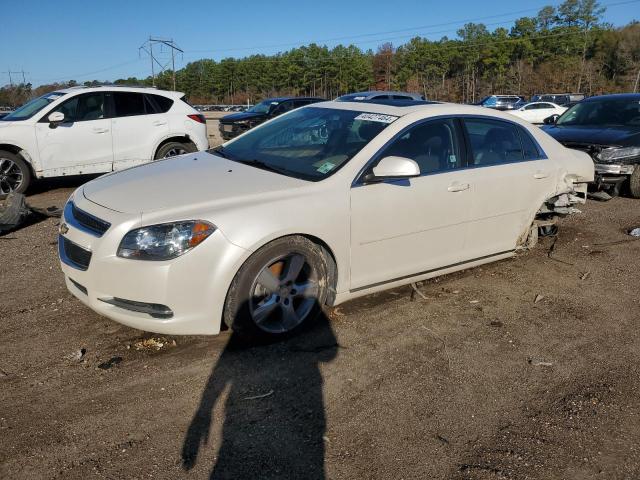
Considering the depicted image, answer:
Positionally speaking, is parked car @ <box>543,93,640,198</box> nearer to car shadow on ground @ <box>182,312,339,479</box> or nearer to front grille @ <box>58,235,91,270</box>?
car shadow on ground @ <box>182,312,339,479</box>

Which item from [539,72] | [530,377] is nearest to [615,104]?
[530,377]

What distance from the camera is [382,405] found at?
10.1 feet

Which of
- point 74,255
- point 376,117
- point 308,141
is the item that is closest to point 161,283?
point 74,255

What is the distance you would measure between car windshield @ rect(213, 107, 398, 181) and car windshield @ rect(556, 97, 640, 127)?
21.7 ft

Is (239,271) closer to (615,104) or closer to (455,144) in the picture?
(455,144)

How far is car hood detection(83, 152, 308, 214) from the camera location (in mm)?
3453

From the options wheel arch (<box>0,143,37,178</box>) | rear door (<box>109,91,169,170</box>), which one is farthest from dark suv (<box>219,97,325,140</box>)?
wheel arch (<box>0,143,37,178</box>)

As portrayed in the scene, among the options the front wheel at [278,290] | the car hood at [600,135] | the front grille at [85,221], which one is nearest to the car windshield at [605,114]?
the car hood at [600,135]

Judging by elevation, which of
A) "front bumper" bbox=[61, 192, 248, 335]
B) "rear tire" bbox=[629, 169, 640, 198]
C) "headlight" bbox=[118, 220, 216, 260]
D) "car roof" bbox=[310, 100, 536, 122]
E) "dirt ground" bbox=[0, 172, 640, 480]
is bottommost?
"dirt ground" bbox=[0, 172, 640, 480]

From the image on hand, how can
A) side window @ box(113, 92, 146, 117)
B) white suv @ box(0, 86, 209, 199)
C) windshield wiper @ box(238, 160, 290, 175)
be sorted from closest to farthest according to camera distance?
windshield wiper @ box(238, 160, 290, 175) → white suv @ box(0, 86, 209, 199) → side window @ box(113, 92, 146, 117)

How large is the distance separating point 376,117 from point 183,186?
1.63 m

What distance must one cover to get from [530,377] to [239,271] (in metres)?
1.94

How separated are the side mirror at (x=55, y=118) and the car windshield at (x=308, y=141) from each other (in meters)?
4.63

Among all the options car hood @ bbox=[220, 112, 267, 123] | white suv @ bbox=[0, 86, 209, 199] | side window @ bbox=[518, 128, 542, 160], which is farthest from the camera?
car hood @ bbox=[220, 112, 267, 123]
